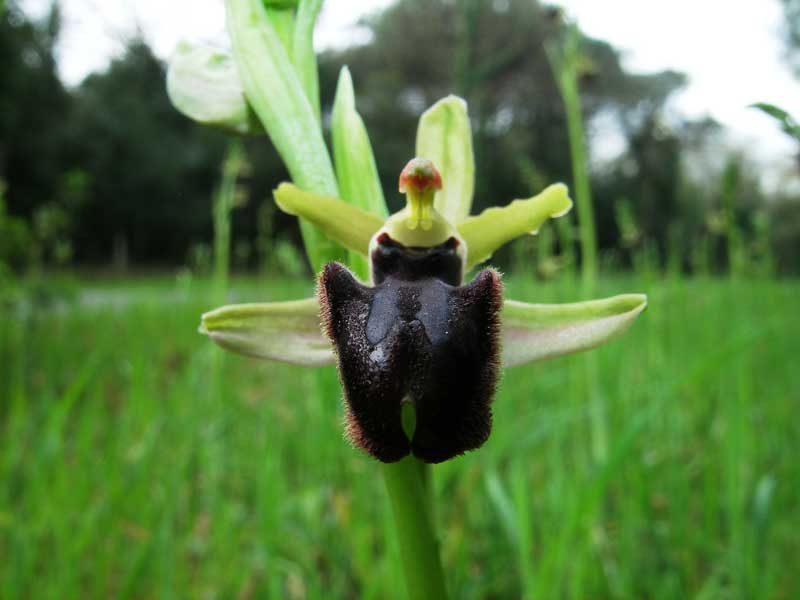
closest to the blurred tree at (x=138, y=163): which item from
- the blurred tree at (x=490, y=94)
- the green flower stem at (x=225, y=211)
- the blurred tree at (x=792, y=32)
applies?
the blurred tree at (x=490, y=94)

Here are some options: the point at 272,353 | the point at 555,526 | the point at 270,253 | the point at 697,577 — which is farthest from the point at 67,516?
the point at 270,253

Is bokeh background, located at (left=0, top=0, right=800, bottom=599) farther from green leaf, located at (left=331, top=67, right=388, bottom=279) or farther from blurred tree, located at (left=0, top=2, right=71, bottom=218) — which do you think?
blurred tree, located at (left=0, top=2, right=71, bottom=218)

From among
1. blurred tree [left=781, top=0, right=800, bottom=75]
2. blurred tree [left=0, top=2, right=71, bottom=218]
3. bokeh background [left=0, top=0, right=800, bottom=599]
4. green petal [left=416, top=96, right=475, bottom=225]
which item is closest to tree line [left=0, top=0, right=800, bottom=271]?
blurred tree [left=0, top=2, right=71, bottom=218]

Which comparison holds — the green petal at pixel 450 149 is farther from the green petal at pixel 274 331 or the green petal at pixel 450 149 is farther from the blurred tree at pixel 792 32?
the blurred tree at pixel 792 32

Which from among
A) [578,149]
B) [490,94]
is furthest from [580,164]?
[490,94]

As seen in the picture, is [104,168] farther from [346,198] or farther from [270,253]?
[346,198]
